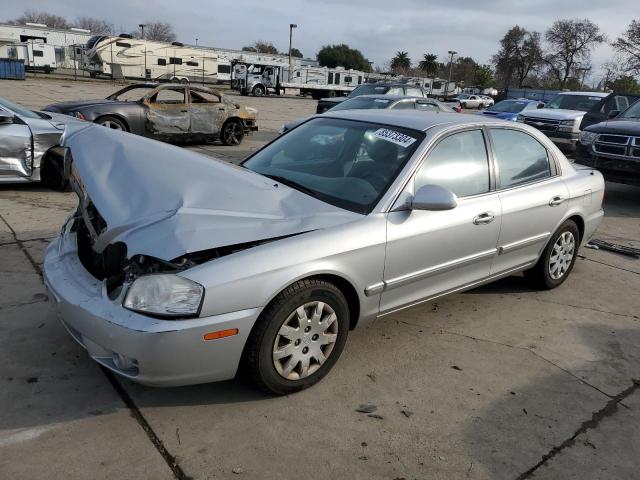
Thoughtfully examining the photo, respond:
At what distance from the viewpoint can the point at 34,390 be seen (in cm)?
289

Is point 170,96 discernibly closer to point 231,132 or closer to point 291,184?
point 231,132

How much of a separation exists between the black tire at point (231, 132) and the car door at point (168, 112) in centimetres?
106

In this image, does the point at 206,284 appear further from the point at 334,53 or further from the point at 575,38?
the point at 334,53

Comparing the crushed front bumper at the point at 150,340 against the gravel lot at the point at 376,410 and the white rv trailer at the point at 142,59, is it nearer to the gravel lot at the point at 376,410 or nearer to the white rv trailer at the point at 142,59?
the gravel lot at the point at 376,410

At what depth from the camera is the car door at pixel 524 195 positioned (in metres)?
3.99

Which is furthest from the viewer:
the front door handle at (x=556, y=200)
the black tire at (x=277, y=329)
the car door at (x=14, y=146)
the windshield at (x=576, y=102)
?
the windshield at (x=576, y=102)

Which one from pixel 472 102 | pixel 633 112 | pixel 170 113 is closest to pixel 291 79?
pixel 472 102

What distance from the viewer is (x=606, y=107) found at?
12.7 metres

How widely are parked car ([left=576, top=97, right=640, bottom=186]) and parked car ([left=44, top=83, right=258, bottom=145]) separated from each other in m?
7.51

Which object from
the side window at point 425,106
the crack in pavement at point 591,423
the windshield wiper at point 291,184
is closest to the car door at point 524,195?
A: the crack in pavement at point 591,423

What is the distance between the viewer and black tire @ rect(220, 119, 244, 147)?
41.0ft

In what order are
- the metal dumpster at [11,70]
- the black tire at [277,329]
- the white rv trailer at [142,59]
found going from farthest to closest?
the white rv trailer at [142,59]
the metal dumpster at [11,70]
the black tire at [277,329]

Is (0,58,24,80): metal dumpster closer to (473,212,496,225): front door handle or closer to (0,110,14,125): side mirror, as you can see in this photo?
(0,110,14,125): side mirror

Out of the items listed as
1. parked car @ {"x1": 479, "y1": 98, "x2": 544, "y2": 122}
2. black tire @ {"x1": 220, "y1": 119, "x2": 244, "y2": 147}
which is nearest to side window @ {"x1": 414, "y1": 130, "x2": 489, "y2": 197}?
black tire @ {"x1": 220, "y1": 119, "x2": 244, "y2": 147}
